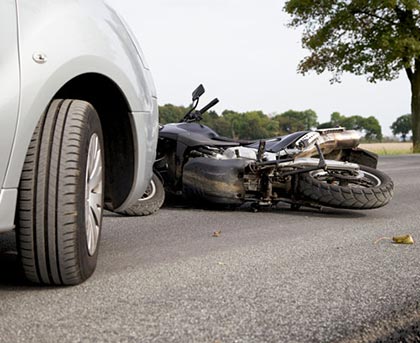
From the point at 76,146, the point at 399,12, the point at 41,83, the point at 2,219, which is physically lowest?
the point at 2,219

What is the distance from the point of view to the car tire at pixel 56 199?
2.75 m

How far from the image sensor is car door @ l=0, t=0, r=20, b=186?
253 cm

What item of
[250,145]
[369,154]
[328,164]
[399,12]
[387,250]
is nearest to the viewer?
[387,250]

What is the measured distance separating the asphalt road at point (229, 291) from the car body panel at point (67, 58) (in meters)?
0.47

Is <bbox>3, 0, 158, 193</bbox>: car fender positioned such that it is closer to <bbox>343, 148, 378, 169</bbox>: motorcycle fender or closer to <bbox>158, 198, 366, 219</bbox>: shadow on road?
<bbox>158, 198, 366, 219</bbox>: shadow on road

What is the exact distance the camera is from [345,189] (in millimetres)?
5535

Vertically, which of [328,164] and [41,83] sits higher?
[41,83]

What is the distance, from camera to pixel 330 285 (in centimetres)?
306

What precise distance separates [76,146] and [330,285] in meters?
1.23

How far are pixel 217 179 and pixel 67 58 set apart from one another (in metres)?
3.13

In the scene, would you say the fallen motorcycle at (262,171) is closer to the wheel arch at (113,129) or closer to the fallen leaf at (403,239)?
the fallen leaf at (403,239)

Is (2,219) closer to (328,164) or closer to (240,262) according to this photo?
(240,262)

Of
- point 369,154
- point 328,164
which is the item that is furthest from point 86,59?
point 369,154

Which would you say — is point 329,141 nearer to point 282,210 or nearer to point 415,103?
point 282,210
